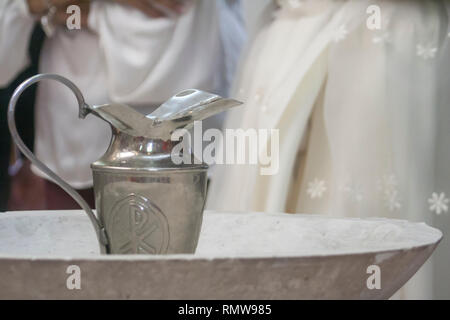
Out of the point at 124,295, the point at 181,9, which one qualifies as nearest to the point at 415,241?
the point at 124,295

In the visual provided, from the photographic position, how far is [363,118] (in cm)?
68

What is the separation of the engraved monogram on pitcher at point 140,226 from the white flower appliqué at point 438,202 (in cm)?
37

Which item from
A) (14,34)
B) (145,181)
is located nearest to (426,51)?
(145,181)

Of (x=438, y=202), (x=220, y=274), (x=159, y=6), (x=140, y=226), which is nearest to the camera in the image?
(x=220, y=274)

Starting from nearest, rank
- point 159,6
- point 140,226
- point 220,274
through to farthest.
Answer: point 220,274, point 140,226, point 159,6

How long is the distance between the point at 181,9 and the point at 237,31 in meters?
0.09

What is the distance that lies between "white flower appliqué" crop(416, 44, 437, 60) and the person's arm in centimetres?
57

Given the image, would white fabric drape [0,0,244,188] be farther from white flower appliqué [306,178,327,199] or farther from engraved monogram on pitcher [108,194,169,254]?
engraved monogram on pitcher [108,194,169,254]

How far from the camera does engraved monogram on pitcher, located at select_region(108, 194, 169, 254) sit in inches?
14.4

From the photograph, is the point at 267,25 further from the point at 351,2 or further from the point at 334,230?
the point at 334,230

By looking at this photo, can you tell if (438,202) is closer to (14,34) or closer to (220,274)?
(220,274)

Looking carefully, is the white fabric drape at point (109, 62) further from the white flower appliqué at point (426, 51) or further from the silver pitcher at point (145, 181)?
the silver pitcher at point (145, 181)

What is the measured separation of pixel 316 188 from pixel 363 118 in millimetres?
85

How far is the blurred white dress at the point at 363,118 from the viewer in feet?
2.18
